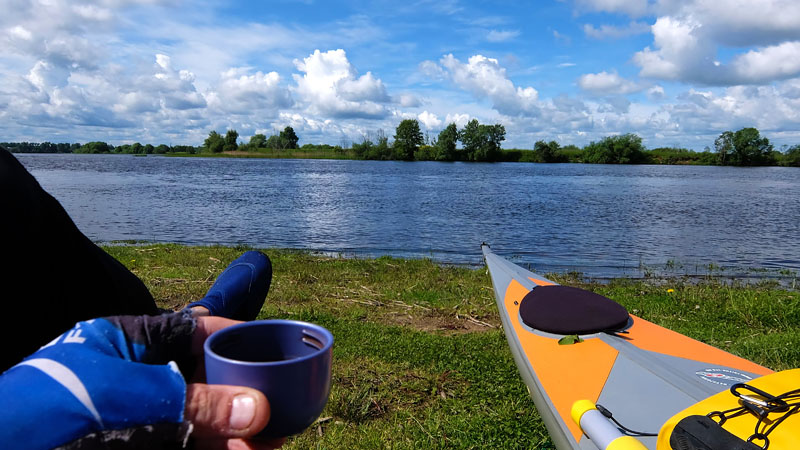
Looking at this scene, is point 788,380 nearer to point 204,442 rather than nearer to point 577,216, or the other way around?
point 204,442

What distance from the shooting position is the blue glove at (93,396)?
86cm

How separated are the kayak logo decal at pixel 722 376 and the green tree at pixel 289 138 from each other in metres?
119

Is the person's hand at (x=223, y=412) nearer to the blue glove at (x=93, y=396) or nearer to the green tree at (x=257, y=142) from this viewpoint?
the blue glove at (x=93, y=396)

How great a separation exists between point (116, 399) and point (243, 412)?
0.81 ft

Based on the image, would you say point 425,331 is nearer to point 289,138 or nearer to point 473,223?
point 473,223

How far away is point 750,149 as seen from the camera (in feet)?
280

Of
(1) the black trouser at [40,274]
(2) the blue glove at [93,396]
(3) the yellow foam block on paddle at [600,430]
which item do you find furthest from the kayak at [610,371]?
(1) the black trouser at [40,274]

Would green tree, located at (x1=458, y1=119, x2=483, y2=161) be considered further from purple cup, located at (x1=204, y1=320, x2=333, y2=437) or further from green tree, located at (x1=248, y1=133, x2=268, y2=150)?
purple cup, located at (x1=204, y1=320, x2=333, y2=437)

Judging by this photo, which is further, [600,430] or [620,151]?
[620,151]

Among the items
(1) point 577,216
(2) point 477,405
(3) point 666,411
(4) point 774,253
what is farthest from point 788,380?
(1) point 577,216

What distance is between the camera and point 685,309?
23.8 ft

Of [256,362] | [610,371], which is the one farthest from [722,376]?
[256,362]

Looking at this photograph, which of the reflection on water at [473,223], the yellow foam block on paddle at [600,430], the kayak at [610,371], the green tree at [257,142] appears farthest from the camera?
the green tree at [257,142]

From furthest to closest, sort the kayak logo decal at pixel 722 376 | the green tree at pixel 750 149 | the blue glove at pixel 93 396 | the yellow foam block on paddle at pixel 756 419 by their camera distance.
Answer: the green tree at pixel 750 149 → the kayak logo decal at pixel 722 376 → the yellow foam block on paddle at pixel 756 419 → the blue glove at pixel 93 396
